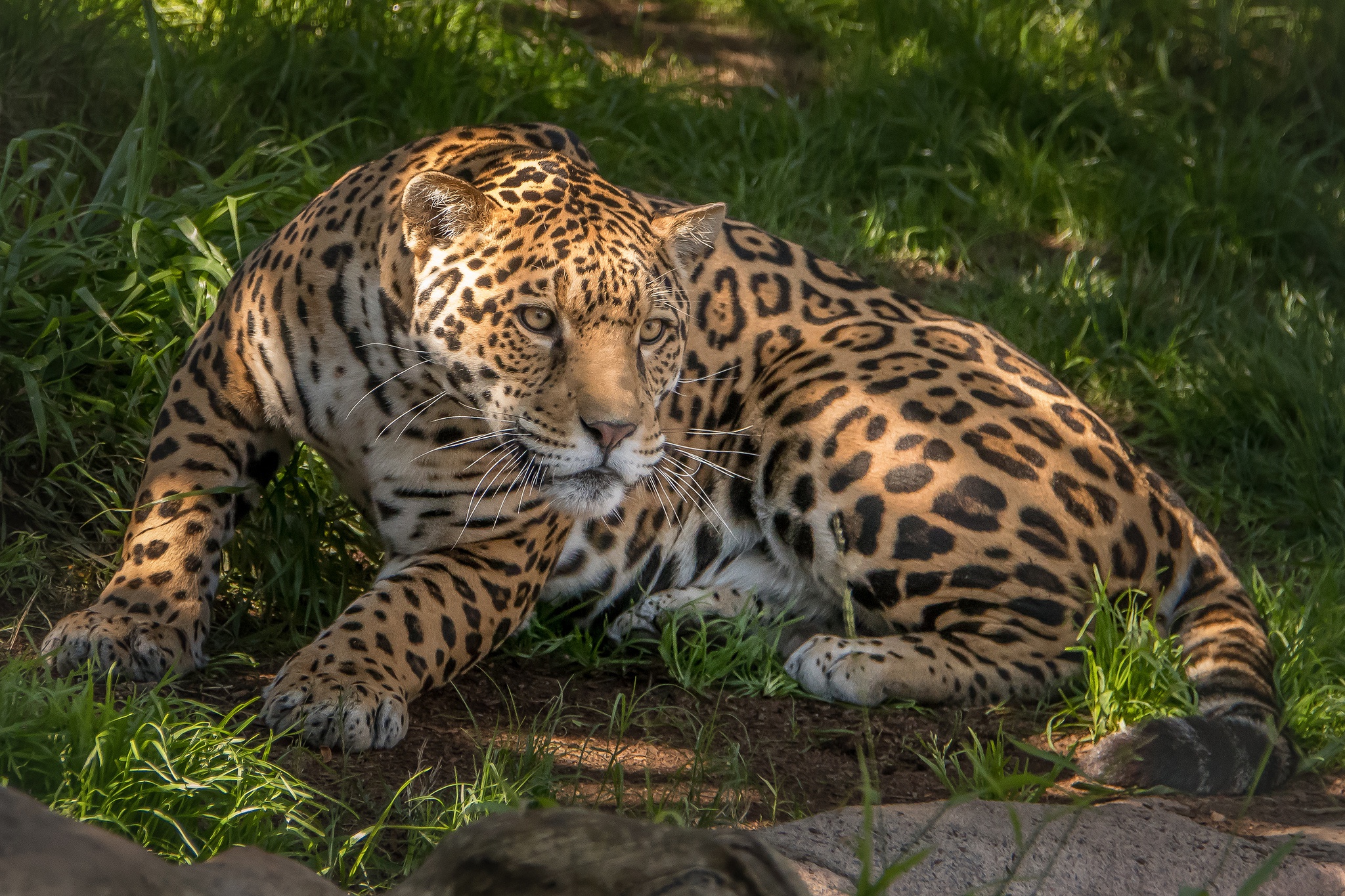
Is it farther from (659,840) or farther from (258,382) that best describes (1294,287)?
(659,840)

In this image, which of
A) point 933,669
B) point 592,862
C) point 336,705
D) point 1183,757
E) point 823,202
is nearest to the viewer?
point 592,862

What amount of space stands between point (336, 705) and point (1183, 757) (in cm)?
230

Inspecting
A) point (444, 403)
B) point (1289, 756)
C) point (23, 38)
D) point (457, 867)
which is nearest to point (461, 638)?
point (444, 403)

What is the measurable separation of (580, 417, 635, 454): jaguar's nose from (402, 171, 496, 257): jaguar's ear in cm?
64

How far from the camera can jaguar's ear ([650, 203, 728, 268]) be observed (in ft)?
14.3

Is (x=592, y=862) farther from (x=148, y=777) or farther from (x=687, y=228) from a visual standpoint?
(x=687, y=228)

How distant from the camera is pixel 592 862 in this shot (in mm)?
2107

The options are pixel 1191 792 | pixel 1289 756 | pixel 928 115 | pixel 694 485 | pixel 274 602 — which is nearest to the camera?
pixel 1191 792

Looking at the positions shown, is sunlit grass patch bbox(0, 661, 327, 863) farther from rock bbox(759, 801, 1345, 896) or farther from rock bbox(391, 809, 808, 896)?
Answer: rock bbox(759, 801, 1345, 896)

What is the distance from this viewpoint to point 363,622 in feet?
13.3

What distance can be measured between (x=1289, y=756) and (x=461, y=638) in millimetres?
2484

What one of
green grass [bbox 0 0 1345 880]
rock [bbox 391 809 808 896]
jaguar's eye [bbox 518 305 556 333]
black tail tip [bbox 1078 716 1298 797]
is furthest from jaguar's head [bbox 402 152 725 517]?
rock [bbox 391 809 808 896]

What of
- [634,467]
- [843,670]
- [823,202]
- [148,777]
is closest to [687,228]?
[634,467]

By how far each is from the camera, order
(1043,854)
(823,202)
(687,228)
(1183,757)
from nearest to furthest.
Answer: (1043,854) < (1183,757) < (687,228) < (823,202)
